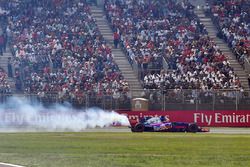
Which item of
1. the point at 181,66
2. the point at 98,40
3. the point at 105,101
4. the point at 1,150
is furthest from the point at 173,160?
the point at 98,40

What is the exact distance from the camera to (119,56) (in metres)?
51.5

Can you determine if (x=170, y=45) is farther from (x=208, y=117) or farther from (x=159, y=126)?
(x=159, y=126)

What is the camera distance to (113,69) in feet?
160

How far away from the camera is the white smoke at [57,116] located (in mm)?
42938

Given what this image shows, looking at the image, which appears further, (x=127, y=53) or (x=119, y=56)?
(x=119, y=56)

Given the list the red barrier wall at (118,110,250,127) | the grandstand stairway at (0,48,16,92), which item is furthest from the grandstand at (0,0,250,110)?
the red barrier wall at (118,110,250,127)

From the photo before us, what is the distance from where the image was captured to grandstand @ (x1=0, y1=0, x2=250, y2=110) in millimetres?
43625

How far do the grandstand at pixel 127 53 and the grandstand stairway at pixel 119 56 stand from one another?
0.22 ft

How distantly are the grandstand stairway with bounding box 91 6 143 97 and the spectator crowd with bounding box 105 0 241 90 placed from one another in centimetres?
56

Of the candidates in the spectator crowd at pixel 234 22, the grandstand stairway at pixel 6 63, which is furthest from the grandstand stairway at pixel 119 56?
the spectator crowd at pixel 234 22

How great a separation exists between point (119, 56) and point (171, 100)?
911 centimetres

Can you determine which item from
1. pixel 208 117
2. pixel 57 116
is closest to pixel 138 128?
pixel 57 116

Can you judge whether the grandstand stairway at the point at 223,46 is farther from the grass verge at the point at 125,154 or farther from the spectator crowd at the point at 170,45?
the grass verge at the point at 125,154

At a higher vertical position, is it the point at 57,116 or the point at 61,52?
the point at 61,52
